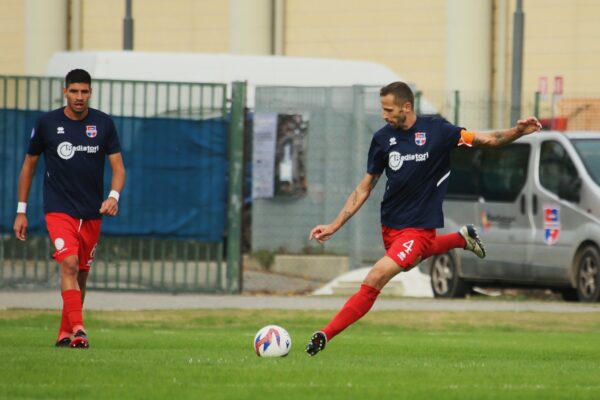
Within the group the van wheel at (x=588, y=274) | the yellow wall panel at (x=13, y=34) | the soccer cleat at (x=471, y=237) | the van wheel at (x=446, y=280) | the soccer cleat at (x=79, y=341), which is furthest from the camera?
the yellow wall panel at (x=13, y=34)

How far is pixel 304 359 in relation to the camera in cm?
1175

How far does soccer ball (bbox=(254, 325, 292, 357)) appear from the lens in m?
11.8

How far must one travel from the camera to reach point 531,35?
125ft

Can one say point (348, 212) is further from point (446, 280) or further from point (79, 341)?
point (446, 280)

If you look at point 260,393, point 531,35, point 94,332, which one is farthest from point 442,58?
point 260,393

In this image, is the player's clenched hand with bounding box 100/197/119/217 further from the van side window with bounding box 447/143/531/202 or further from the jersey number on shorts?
the van side window with bounding box 447/143/531/202

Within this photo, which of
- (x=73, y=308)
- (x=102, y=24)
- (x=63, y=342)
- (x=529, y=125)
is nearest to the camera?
(x=529, y=125)

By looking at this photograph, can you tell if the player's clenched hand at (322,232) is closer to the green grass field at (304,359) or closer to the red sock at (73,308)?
the green grass field at (304,359)

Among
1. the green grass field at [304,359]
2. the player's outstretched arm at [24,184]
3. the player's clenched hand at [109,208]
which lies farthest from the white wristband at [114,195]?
the green grass field at [304,359]

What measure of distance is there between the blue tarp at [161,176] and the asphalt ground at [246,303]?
0.90 m

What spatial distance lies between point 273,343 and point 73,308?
1.79 metres

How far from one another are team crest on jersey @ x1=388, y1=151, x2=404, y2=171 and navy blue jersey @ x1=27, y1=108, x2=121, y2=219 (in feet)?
8.03

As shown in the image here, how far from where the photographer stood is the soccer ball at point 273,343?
38.8 feet

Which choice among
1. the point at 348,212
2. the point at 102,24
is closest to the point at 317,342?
the point at 348,212
